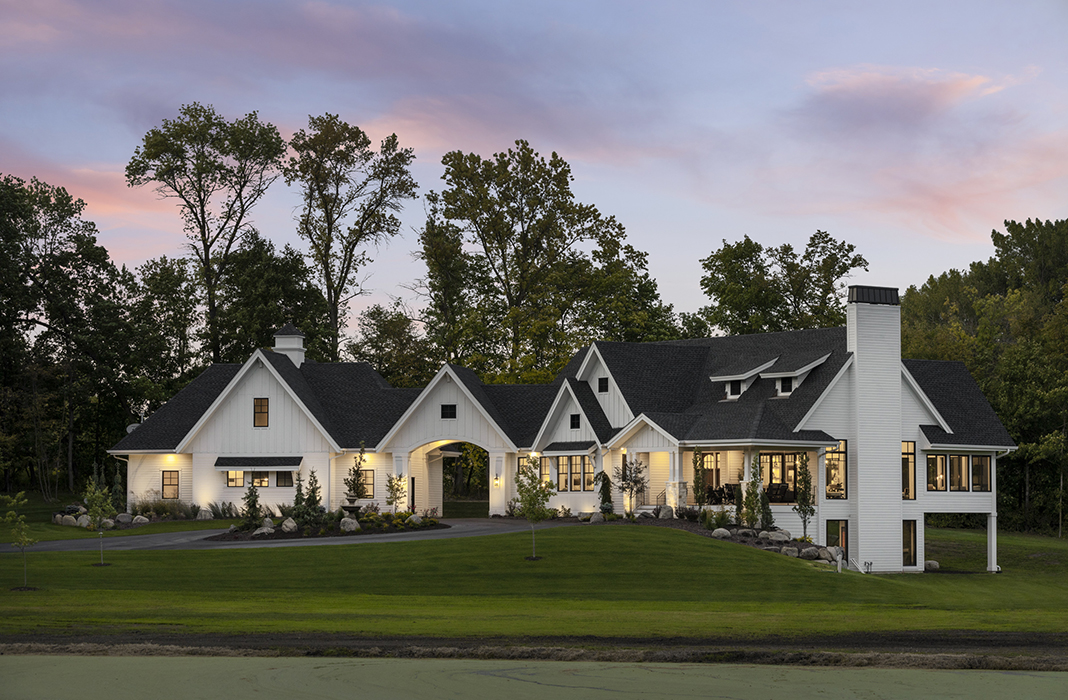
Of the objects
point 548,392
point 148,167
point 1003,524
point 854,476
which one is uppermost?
point 148,167

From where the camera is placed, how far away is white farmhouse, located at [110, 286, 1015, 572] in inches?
1677

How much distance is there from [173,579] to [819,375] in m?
25.8

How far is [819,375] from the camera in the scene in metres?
43.7

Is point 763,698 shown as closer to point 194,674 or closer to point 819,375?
point 194,674

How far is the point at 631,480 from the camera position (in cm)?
4353

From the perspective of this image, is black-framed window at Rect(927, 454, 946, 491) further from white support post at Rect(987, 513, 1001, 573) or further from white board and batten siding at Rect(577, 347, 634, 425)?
white board and batten siding at Rect(577, 347, 634, 425)

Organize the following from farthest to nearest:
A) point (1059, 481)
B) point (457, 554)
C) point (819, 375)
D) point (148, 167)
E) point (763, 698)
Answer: point (148, 167), point (1059, 481), point (819, 375), point (457, 554), point (763, 698)

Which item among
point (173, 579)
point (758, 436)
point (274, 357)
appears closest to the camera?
point (173, 579)

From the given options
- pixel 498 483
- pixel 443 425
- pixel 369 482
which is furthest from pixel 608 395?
pixel 369 482

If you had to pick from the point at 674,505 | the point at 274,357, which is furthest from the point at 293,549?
the point at 274,357

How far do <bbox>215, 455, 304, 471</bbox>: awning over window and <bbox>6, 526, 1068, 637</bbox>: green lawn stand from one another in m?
16.0

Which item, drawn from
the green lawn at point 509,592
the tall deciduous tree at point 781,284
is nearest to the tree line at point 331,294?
the tall deciduous tree at point 781,284

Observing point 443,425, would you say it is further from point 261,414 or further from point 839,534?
point 839,534

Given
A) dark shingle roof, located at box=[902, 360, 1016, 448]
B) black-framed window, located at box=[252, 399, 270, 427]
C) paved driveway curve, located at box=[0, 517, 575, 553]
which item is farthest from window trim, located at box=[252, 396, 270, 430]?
dark shingle roof, located at box=[902, 360, 1016, 448]
